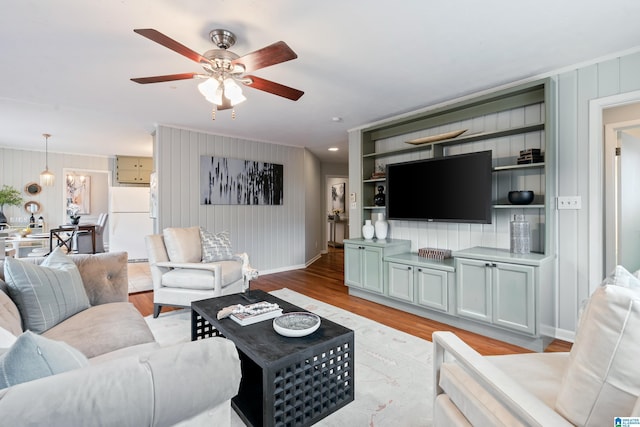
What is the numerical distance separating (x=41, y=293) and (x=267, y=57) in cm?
187

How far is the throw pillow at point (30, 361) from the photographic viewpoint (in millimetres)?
669

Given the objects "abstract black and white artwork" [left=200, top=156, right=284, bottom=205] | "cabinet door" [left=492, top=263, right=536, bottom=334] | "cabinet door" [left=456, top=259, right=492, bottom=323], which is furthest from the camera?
"abstract black and white artwork" [left=200, top=156, right=284, bottom=205]

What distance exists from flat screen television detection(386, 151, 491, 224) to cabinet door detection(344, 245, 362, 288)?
2.08 feet

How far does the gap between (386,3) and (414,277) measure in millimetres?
2525

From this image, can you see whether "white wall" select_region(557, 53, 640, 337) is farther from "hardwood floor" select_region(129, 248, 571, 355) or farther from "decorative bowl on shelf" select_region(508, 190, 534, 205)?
"hardwood floor" select_region(129, 248, 571, 355)

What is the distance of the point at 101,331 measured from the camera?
1.65 m

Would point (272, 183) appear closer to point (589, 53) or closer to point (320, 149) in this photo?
point (320, 149)

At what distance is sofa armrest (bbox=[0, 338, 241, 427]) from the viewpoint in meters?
0.59

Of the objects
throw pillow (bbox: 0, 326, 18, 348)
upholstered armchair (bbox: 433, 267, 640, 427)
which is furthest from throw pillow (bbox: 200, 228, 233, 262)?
upholstered armchair (bbox: 433, 267, 640, 427)

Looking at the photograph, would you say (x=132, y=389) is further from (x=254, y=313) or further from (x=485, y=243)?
(x=485, y=243)

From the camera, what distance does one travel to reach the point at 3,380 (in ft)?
2.15

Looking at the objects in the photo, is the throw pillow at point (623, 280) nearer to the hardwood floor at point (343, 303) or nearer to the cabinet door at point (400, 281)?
the hardwood floor at point (343, 303)

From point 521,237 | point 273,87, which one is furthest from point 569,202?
point 273,87

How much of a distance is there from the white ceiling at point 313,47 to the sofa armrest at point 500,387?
6.08 feet
